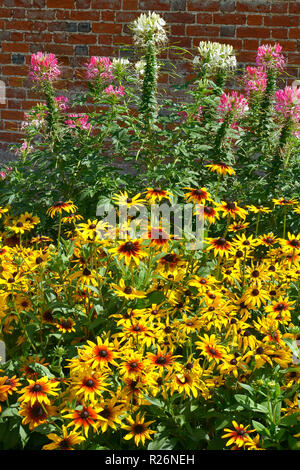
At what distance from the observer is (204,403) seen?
1.57 metres

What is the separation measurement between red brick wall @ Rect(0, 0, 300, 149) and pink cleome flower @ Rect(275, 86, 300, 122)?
63.7 inches

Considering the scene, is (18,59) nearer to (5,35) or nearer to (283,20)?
(5,35)

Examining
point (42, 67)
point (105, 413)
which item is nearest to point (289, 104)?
point (42, 67)

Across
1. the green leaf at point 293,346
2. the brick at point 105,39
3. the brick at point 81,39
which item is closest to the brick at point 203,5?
the brick at point 105,39

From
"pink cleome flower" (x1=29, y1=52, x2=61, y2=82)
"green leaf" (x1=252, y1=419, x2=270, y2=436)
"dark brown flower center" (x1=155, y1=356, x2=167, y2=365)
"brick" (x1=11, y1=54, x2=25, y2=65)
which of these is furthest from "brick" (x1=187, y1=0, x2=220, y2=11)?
"green leaf" (x1=252, y1=419, x2=270, y2=436)

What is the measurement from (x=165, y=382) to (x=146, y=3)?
3.50 meters

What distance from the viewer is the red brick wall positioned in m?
3.98

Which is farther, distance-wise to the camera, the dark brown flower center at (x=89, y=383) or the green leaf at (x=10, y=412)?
the green leaf at (x=10, y=412)

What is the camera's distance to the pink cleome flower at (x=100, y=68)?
111 inches

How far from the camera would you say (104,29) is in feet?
13.7

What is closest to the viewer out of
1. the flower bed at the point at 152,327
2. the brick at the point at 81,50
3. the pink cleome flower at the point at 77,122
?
the flower bed at the point at 152,327

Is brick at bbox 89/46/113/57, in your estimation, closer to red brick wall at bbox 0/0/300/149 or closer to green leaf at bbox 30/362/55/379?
red brick wall at bbox 0/0/300/149

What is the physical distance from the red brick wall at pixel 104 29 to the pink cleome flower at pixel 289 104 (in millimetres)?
1618

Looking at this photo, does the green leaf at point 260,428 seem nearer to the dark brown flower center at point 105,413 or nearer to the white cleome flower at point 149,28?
the dark brown flower center at point 105,413
